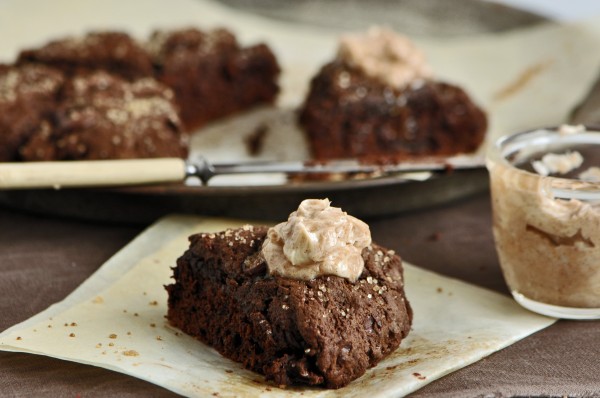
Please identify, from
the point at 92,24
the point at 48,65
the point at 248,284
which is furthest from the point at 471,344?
the point at 92,24

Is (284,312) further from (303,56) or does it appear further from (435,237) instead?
(303,56)

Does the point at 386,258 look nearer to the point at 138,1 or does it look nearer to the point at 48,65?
the point at 48,65

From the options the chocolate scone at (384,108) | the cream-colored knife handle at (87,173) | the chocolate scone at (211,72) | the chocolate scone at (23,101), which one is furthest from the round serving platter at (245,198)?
the chocolate scone at (211,72)

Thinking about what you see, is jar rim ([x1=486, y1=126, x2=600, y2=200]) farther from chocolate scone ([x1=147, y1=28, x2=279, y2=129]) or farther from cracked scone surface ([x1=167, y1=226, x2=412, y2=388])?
chocolate scone ([x1=147, y1=28, x2=279, y2=129])

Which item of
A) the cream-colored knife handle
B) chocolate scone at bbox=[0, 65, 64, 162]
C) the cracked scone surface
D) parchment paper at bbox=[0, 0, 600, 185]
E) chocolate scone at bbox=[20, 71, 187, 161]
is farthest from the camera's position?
parchment paper at bbox=[0, 0, 600, 185]

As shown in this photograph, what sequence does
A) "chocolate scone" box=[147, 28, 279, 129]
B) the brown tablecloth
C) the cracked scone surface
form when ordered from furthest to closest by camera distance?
"chocolate scone" box=[147, 28, 279, 129], the brown tablecloth, the cracked scone surface

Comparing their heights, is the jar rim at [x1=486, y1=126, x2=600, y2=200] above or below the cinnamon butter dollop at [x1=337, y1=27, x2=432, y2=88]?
below

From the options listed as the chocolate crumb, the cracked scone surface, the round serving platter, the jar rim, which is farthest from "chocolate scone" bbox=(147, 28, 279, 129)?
the cracked scone surface

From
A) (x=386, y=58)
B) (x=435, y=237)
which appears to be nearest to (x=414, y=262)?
(x=435, y=237)
